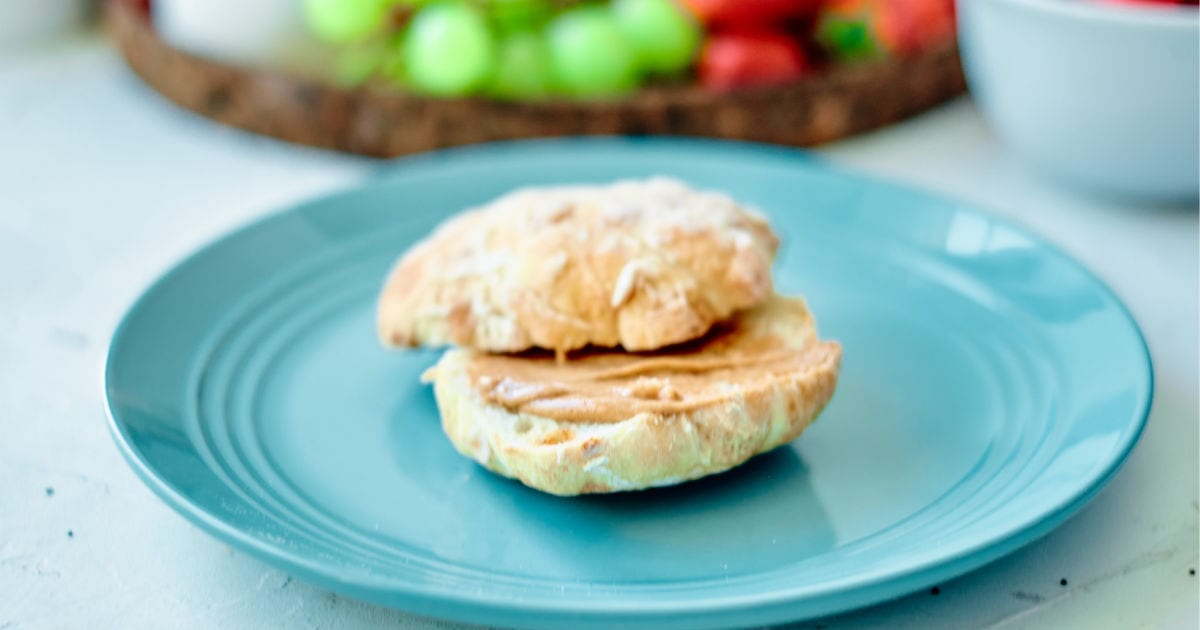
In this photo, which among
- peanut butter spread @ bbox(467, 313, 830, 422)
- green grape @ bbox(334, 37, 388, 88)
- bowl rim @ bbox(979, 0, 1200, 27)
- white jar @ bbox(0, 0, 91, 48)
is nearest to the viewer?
peanut butter spread @ bbox(467, 313, 830, 422)

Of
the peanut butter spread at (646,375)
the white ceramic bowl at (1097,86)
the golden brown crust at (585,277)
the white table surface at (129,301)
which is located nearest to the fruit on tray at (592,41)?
the white table surface at (129,301)

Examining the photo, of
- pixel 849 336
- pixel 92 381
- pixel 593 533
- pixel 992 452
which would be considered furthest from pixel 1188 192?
pixel 92 381

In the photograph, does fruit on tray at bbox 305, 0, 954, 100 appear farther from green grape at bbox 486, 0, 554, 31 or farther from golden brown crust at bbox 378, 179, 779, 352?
golden brown crust at bbox 378, 179, 779, 352

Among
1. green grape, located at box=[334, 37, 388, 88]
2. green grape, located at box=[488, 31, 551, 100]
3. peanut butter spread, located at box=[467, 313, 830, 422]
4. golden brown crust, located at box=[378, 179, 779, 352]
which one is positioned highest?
golden brown crust, located at box=[378, 179, 779, 352]

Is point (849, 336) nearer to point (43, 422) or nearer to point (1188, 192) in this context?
point (1188, 192)

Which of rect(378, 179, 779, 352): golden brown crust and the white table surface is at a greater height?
rect(378, 179, 779, 352): golden brown crust

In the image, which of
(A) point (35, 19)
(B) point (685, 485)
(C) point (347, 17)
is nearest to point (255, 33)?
(C) point (347, 17)

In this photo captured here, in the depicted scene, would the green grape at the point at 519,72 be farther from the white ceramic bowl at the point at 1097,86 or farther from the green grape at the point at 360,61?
the white ceramic bowl at the point at 1097,86

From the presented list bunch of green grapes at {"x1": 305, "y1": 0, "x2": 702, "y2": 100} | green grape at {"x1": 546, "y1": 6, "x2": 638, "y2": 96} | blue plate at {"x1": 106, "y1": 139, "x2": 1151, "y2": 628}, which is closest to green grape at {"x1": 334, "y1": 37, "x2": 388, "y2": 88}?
bunch of green grapes at {"x1": 305, "y1": 0, "x2": 702, "y2": 100}
